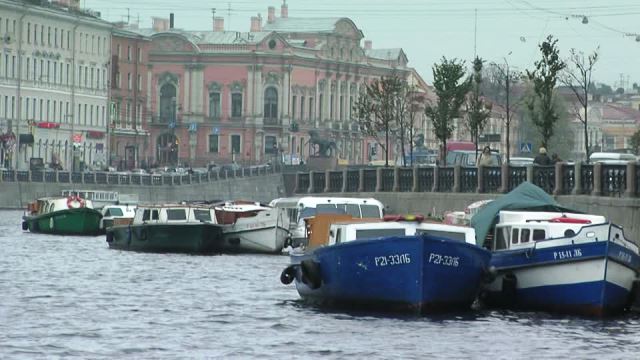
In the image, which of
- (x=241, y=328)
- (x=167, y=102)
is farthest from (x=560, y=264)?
(x=167, y=102)

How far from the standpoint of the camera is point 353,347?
39.7 m

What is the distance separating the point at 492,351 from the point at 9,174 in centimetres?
9306

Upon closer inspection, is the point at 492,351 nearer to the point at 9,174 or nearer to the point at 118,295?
the point at 118,295

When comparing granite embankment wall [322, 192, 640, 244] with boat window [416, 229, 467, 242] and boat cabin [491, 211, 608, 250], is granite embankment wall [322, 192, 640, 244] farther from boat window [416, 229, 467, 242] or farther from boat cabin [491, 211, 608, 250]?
boat window [416, 229, 467, 242]

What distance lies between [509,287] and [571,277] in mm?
1614

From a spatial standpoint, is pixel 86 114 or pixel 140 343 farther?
pixel 86 114

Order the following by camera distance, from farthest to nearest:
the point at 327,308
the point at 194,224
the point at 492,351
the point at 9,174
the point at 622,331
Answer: the point at 9,174 < the point at 194,224 < the point at 327,308 < the point at 622,331 < the point at 492,351

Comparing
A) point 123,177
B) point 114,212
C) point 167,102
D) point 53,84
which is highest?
point 53,84

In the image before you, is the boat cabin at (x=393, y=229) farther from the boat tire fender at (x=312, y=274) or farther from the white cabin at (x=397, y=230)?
the boat tire fender at (x=312, y=274)

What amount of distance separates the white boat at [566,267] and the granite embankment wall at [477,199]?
10381mm

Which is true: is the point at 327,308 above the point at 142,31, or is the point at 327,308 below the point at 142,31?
below

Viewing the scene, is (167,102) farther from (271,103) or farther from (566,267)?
(566,267)

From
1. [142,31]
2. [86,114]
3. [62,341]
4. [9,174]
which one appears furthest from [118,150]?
[62,341]

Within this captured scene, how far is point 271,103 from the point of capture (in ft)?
641
